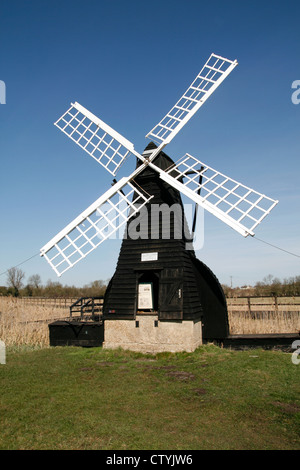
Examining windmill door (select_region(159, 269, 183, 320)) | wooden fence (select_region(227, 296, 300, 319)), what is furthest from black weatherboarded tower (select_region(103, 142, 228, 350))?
wooden fence (select_region(227, 296, 300, 319))

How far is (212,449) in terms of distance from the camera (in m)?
4.46

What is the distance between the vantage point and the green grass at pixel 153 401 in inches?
189

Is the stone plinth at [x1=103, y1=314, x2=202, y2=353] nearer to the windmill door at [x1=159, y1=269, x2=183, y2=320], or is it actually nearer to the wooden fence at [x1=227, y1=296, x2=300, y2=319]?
the windmill door at [x1=159, y1=269, x2=183, y2=320]

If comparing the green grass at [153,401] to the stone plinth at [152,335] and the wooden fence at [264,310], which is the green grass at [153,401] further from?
the wooden fence at [264,310]

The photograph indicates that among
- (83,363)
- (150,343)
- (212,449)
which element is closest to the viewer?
(212,449)

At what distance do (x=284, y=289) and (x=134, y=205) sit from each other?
100 ft

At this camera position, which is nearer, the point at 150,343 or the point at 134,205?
the point at 150,343

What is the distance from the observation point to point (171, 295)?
11.0m

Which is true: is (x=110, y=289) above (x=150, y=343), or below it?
above

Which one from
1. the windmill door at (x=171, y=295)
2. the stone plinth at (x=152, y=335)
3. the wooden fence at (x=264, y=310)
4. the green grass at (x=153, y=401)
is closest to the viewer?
the green grass at (x=153, y=401)

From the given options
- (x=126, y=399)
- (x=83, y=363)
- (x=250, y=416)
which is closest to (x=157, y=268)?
(x=83, y=363)

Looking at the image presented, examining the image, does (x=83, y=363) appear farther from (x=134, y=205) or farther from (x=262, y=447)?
(x=262, y=447)

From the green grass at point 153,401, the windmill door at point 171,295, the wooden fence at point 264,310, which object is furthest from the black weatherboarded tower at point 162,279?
the wooden fence at point 264,310

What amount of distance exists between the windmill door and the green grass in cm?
124
